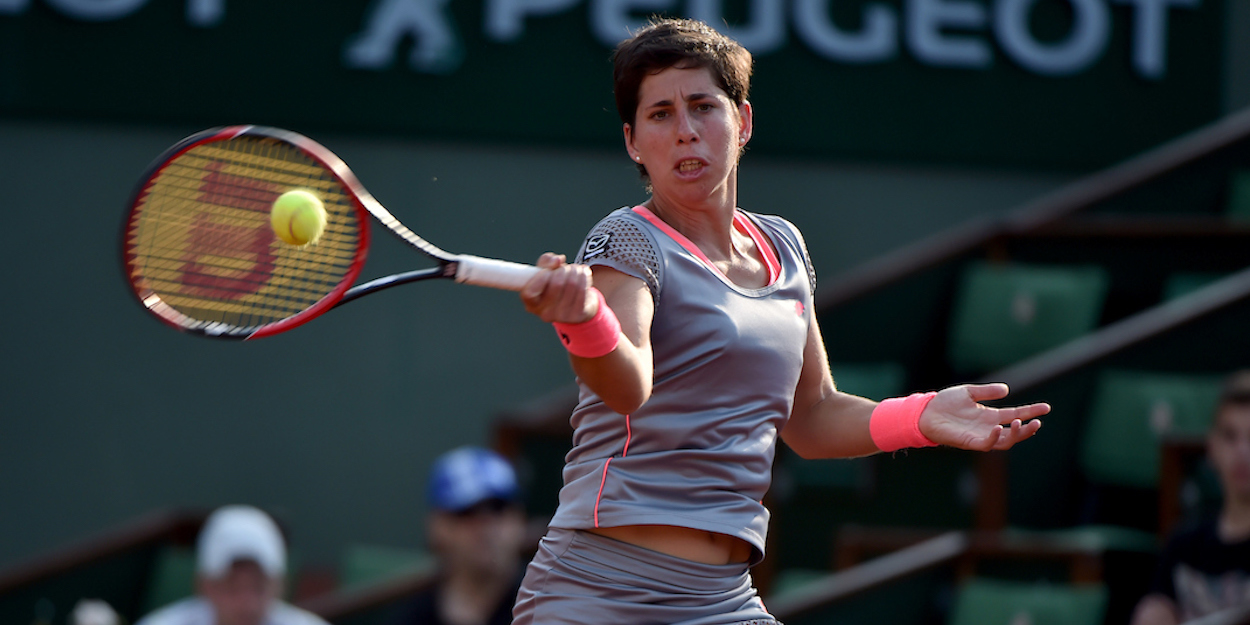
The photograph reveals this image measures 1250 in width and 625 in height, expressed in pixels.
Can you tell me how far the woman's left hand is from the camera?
6.93ft

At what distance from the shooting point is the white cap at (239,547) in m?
4.43

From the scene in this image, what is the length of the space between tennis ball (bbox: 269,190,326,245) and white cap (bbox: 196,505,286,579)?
8.07 ft

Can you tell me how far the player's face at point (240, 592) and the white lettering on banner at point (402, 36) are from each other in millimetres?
2688

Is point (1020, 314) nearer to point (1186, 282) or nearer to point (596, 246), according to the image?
point (1186, 282)

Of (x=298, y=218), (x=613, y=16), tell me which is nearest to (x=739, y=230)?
(x=298, y=218)

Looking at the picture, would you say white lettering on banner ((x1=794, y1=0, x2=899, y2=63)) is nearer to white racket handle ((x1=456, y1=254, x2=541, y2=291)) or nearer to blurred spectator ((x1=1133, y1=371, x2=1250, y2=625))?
blurred spectator ((x1=1133, y1=371, x2=1250, y2=625))

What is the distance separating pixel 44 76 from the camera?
245 inches

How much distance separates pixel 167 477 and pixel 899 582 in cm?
332

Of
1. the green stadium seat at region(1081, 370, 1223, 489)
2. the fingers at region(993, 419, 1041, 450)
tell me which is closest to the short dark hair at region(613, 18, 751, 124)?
the fingers at region(993, 419, 1041, 450)

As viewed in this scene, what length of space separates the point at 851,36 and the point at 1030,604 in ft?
10.8

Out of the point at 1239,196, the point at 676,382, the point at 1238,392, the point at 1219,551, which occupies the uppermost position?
the point at 676,382

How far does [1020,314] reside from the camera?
5730 mm

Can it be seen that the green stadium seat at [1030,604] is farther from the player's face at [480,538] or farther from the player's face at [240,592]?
the player's face at [240,592]

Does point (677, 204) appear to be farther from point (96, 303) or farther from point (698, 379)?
point (96, 303)
